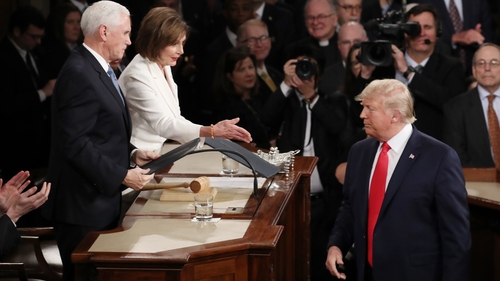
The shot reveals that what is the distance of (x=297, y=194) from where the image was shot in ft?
14.7

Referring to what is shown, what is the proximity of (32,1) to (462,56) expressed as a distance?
356cm

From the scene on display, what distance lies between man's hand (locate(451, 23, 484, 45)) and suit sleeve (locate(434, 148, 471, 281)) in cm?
333

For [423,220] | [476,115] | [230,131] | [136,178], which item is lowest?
[423,220]

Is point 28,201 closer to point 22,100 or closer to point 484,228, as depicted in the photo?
point 484,228

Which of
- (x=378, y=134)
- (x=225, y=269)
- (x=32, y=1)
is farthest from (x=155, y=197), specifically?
(x=32, y=1)

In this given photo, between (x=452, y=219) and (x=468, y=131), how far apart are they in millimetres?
2212

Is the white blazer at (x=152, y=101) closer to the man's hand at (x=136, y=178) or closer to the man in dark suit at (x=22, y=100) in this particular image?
the man's hand at (x=136, y=178)

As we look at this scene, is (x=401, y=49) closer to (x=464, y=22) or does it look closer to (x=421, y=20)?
(x=421, y=20)

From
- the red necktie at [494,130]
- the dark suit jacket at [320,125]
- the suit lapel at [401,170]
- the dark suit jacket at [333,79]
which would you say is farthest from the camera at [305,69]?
the suit lapel at [401,170]

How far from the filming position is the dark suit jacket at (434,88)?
5684 mm

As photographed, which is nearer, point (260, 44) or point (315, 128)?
point (315, 128)

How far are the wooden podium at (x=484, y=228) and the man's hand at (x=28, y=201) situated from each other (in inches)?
97.7

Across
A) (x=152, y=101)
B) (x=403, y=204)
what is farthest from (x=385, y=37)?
(x=403, y=204)

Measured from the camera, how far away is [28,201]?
11.0 feet
